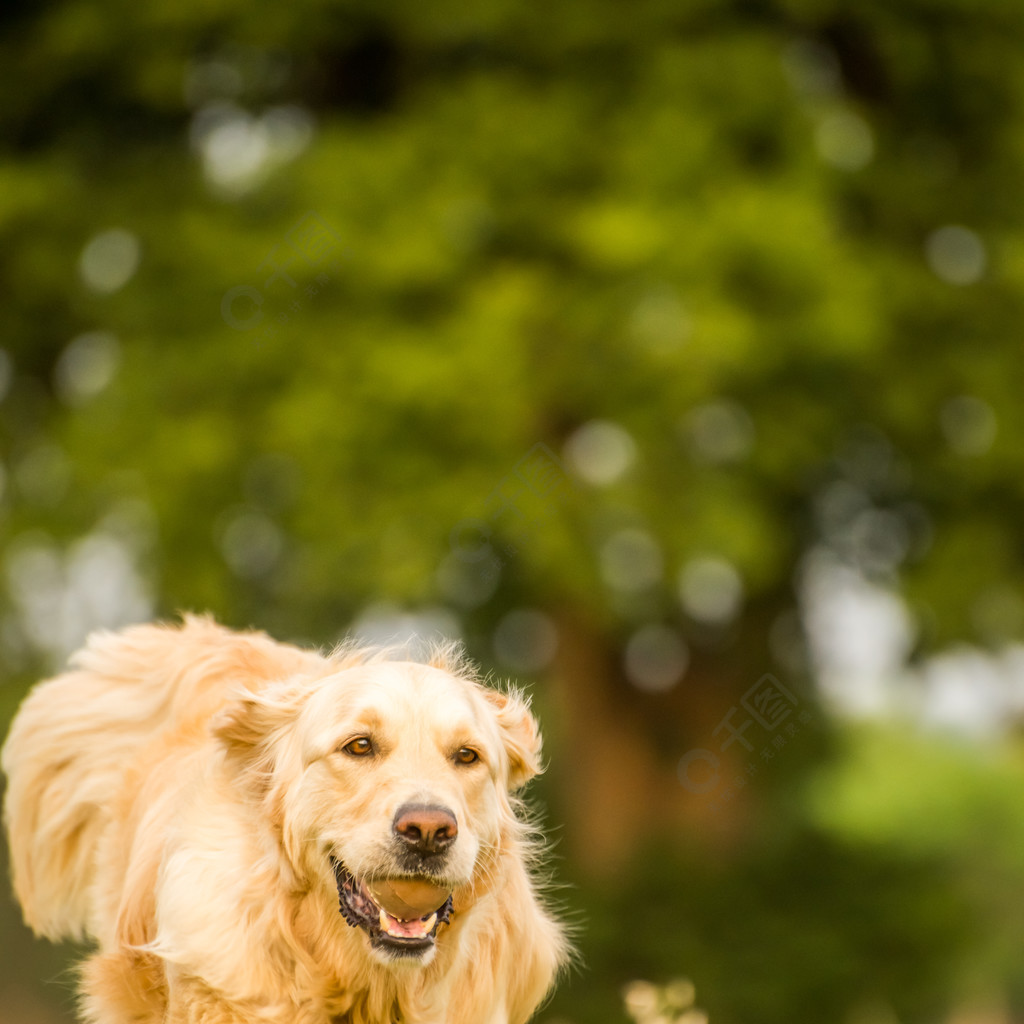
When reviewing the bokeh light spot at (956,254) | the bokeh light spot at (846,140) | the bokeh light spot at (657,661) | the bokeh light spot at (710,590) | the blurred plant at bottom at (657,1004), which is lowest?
the bokeh light spot at (657,661)

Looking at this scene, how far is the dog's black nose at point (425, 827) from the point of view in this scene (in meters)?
3.47

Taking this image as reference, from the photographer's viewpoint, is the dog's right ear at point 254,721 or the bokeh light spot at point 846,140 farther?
the bokeh light spot at point 846,140

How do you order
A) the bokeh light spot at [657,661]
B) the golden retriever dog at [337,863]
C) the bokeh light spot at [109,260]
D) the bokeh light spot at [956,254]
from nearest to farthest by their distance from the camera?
the golden retriever dog at [337,863]
the bokeh light spot at [109,260]
the bokeh light spot at [956,254]
the bokeh light spot at [657,661]

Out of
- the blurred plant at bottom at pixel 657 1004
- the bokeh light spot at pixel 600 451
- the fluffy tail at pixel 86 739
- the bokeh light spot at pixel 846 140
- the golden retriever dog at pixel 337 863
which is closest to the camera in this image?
the golden retriever dog at pixel 337 863

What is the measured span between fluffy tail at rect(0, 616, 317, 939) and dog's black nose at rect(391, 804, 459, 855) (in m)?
1.52

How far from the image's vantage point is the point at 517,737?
415 centimetres

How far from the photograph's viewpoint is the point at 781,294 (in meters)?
11.4

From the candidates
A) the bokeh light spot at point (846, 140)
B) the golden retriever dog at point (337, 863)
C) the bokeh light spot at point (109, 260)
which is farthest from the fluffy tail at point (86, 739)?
the bokeh light spot at point (846, 140)

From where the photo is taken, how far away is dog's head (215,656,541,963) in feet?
11.6

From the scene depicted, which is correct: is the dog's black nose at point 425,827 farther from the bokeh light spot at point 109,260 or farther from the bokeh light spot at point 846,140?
the bokeh light spot at point 109,260

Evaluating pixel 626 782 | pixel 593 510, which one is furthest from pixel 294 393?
pixel 626 782

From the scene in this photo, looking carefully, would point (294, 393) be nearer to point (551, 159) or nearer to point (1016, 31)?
point (551, 159)

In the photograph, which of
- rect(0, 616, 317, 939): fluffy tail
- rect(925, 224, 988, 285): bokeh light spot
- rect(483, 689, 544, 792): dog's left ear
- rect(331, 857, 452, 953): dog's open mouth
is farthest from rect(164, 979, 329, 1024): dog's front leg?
rect(925, 224, 988, 285): bokeh light spot

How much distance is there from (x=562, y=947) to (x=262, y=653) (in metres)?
1.34
